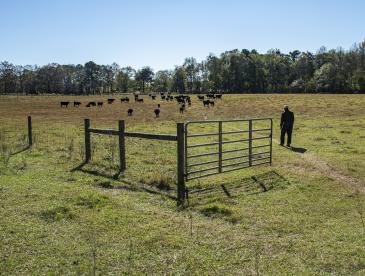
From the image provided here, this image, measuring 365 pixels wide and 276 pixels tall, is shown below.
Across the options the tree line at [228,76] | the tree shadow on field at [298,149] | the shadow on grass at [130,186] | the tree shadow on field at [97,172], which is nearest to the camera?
the shadow on grass at [130,186]

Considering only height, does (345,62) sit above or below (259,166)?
above

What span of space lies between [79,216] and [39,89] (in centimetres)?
13621

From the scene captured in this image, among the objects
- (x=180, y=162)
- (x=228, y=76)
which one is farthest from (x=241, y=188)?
(x=228, y=76)

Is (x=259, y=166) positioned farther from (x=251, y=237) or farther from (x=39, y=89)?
(x=39, y=89)

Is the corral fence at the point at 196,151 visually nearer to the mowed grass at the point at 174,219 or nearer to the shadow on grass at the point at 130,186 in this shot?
the mowed grass at the point at 174,219

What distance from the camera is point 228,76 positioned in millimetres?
128375

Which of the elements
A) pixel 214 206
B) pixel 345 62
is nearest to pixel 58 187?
pixel 214 206

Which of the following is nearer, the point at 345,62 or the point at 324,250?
the point at 324,250

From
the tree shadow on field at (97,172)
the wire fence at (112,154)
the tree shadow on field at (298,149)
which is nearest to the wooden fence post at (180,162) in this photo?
the wire fence at (112,154)

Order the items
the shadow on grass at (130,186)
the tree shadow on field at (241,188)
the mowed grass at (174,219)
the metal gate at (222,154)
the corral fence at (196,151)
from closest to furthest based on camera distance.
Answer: the mowed grass at (174,219)
the tree shadow on field at (241,188)
the corral fence at (196,151)
the shadow on grass at (130,186)
the metal gate at (222,154)

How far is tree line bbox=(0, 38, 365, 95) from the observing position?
10919cm

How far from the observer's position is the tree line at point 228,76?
10919cm

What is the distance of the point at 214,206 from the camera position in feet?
29.1

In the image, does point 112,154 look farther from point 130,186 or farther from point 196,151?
point 196,151
